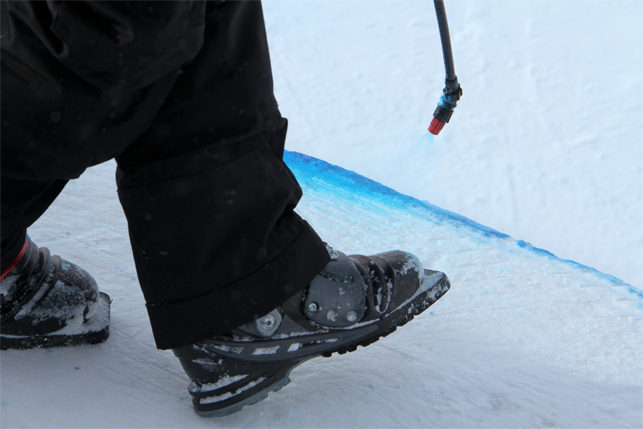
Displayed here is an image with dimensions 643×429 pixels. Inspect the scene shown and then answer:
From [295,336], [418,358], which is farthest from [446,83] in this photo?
[295,336]

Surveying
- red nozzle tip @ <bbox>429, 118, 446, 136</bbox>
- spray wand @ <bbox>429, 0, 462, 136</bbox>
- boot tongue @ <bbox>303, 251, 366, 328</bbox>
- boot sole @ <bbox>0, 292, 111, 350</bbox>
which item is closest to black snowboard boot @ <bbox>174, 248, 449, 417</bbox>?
boot tongue @ <bbox>303, 251, 366, 328</bbox>

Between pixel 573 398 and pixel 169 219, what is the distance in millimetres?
591

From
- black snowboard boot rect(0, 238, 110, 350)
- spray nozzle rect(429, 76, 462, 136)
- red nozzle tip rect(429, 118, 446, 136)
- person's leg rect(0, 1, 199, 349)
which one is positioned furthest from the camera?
red nozzle tip rect(429, 118, 446, 136)

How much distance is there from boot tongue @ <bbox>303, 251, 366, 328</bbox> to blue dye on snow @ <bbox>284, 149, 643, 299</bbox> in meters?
0.63

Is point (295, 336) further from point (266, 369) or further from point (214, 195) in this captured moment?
point (214, 195)

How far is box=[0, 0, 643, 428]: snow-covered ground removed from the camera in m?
Result: 0.65

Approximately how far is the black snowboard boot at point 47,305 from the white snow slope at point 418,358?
0.02m

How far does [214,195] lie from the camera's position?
1.73 ft

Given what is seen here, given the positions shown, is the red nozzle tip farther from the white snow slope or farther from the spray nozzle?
the white snow slope

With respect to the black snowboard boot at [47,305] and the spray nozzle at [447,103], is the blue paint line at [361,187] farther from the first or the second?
the black snowboard boot at [47,305]

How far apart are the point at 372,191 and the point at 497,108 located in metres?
0.58

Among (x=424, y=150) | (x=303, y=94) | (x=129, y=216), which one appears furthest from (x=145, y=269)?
(x=303, y=94)

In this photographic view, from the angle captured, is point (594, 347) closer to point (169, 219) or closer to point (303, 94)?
point (169, 219)

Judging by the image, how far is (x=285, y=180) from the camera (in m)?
0.57
